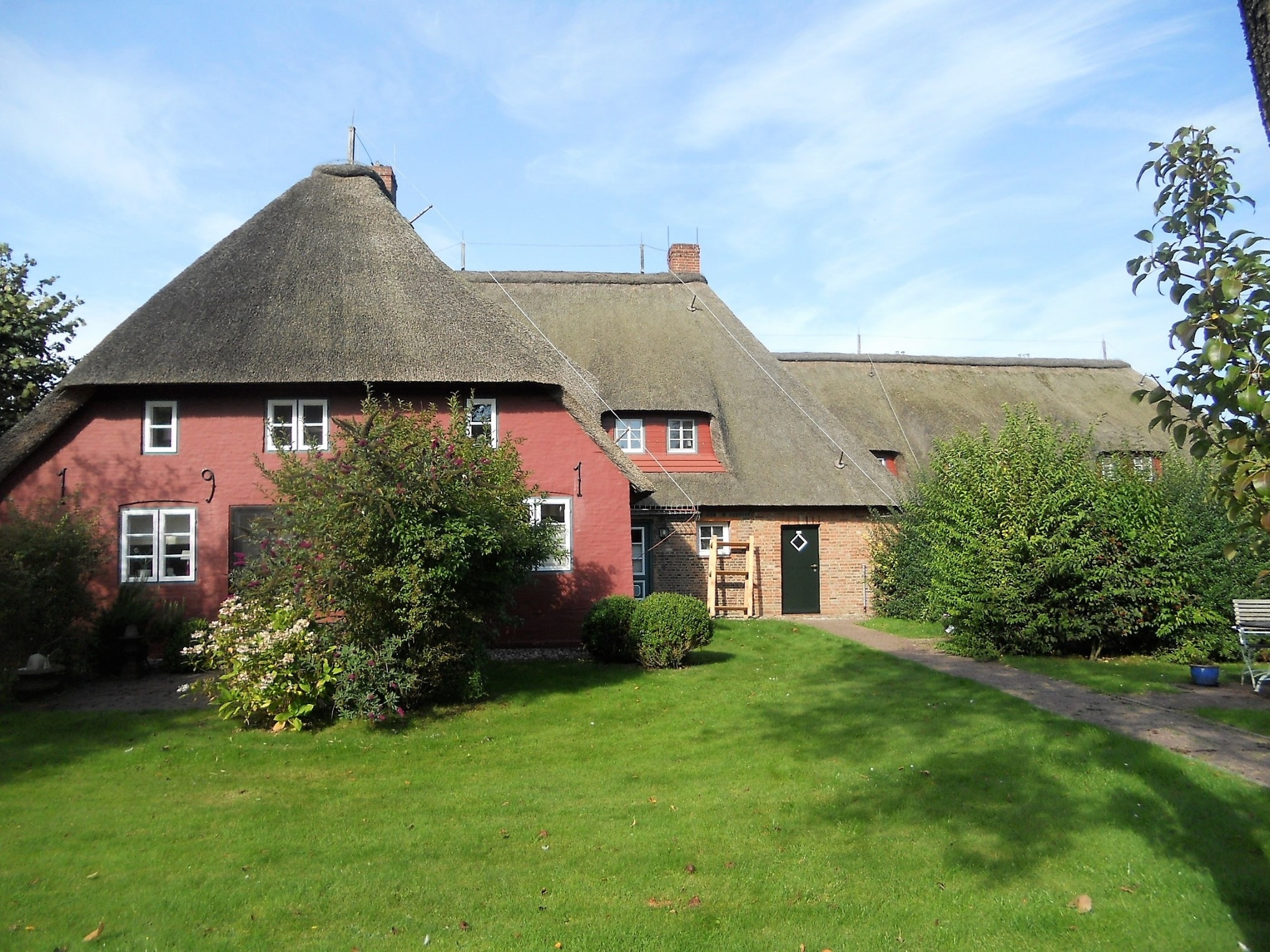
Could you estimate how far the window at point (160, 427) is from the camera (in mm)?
15734

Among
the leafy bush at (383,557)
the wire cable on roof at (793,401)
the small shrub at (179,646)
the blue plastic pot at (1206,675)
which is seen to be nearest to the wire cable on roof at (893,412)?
the wire cable on roof at (793,401)

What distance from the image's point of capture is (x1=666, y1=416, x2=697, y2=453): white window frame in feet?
68.7

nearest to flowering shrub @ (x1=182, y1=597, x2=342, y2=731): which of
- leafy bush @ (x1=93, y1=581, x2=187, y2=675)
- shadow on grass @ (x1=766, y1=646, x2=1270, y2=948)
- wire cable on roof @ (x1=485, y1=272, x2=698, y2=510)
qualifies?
leafy bush @ (x1=93, y1=581, x2=187, y2=675)

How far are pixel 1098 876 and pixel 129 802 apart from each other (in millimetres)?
7170

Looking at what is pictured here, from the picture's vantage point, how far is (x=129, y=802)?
7566 millimetres

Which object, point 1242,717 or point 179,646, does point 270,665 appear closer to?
point 179,646

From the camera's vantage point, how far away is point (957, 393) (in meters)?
27.2

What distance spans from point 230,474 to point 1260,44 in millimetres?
15505

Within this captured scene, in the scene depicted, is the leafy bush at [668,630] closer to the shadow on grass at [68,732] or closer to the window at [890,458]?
the shadow on grass at [68,732]

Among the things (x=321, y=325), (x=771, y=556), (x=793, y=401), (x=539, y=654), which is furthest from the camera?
(x=793, y=401)

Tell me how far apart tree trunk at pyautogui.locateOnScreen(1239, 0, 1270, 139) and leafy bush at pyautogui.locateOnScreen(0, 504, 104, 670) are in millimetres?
12273

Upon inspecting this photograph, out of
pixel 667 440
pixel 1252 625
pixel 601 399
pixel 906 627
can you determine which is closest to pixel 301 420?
pixel 601 399

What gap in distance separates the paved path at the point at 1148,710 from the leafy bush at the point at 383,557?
6.39 m

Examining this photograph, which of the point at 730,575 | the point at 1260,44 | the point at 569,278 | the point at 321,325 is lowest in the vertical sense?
the point at 730,575
